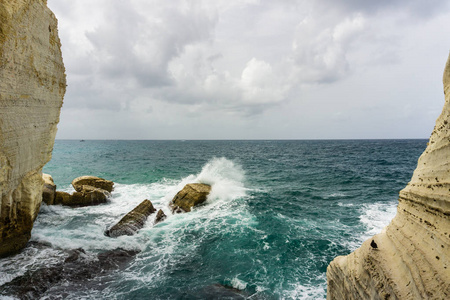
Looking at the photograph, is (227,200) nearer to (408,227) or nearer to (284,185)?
(284,185)

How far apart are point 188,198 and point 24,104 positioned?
1176cm

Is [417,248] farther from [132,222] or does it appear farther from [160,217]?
[160,217]

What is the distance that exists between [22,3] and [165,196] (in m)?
16.0

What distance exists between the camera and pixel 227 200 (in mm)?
18750

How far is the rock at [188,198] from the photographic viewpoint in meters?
16.7

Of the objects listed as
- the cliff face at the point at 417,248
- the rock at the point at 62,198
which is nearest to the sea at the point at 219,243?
the rock at the point at 62,198

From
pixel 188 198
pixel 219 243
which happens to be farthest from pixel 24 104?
pixel 188 198

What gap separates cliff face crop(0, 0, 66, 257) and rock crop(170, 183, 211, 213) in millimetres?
8866

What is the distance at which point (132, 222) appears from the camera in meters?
13.1

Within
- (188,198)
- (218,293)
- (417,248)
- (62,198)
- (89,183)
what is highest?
(417,248)

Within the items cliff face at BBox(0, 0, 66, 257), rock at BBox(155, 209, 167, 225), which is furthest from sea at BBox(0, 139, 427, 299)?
cliff face at BBox(0, 0, 66, 257)

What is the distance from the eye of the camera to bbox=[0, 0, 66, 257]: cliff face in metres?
7.75

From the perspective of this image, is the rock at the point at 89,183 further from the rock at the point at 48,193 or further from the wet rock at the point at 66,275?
the wet rock at the point at 66,275

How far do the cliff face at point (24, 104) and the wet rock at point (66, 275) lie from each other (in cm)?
263
